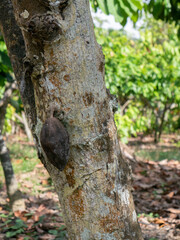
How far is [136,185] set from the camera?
347 centimetres

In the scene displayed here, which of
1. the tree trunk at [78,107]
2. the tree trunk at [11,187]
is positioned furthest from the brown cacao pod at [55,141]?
the tree trunk at [11,187]

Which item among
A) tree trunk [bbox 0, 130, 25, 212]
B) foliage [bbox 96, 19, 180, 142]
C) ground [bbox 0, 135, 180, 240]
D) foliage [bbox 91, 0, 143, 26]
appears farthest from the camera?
foliage [bbox 96, 19, 180, 142]

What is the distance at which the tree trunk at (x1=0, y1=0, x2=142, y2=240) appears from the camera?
0.80 metres

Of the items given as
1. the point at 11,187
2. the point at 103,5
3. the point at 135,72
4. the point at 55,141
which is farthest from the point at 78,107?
the point at 135,72

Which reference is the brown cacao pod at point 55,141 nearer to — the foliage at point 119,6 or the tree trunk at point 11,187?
the foliage at point 119,6

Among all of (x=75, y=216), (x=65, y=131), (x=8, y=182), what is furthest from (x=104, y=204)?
(x=8, y=182)

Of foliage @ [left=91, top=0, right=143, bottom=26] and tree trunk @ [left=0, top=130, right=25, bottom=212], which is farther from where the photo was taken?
tree trunk @ [left=0, top=130, right=25, bottom=212]

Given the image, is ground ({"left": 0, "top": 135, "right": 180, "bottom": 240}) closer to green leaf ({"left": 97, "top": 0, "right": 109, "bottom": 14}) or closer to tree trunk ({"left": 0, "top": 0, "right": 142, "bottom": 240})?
tree trunk ({"left": 0, "top": 0, "right": 142, "bottom": 240})

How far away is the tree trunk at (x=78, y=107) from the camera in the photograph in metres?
0.80

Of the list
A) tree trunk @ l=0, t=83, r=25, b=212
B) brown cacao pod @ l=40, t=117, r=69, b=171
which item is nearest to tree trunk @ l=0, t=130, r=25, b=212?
tree trunk @ l=0, t=83, r=25, b=212

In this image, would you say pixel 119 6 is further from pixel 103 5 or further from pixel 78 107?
pixel 78 107

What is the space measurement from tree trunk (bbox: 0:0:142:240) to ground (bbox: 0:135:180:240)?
46.9 inches

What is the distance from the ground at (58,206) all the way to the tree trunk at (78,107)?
3.91 feet

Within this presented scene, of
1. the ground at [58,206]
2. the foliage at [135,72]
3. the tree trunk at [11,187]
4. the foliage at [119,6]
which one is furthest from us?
the foliage at [135,72]
